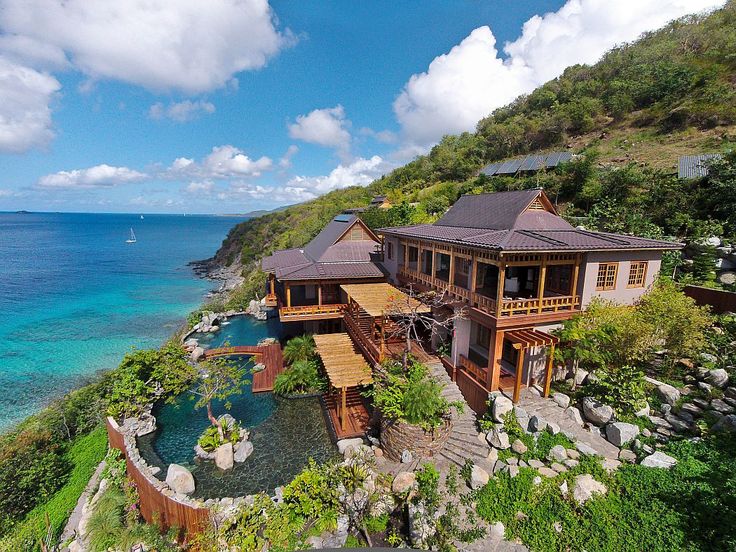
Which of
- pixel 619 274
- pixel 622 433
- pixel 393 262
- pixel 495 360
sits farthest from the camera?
pixel 393 262

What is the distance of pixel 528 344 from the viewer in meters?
13.1

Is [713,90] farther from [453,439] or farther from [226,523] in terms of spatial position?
[226,523]

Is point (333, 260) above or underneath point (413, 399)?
above

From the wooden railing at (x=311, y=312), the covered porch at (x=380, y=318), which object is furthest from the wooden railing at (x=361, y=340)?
the wooden railing at (x=311, y=312)

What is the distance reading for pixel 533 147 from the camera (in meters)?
51.2

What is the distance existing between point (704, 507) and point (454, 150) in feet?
197

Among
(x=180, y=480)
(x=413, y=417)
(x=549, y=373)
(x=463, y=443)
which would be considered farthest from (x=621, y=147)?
(x=180, y=480)

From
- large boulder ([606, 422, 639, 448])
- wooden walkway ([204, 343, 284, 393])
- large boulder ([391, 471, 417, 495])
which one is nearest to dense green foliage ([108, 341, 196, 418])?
wooden walkway ([204, 343, 284, 393])

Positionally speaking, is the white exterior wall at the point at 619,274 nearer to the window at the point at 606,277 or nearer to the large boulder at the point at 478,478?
the window at the point at 606,277

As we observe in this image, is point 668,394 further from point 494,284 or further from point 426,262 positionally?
point 426,262

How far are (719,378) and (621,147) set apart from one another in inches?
1343

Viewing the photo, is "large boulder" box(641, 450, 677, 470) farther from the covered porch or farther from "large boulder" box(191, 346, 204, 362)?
"large boulder" box(191, 346, 204, 362)

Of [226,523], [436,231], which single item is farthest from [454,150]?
[226,523]

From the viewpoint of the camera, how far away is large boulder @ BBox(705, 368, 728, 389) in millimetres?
12195
